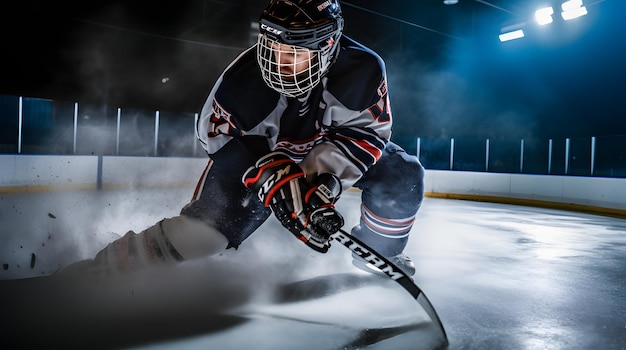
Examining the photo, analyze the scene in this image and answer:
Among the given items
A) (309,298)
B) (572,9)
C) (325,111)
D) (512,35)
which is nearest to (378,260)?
(309,298)

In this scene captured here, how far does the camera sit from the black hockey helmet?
1260 millimetres

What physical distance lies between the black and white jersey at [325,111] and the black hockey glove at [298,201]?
6.4 inches

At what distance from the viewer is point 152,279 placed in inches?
63.9

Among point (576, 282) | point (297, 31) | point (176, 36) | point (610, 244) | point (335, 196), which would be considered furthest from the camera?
point (176, 36)

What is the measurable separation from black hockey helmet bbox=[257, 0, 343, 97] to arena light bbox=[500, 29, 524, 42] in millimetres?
7542

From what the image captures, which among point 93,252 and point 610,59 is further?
point 610,59

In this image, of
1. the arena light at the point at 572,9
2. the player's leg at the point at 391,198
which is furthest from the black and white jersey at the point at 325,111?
the arena light at the point at 572,9

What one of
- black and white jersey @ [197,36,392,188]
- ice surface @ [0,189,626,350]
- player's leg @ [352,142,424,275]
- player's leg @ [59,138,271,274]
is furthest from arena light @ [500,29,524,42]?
player's leg @ [59,138,271,274]

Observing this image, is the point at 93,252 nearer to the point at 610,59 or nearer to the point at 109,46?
the point at 109,46

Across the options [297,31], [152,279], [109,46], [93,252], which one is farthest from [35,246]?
[109,46]

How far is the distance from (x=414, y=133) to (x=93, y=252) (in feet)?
25.0

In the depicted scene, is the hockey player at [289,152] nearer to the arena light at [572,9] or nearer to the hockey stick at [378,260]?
the hockey stick at [378,260]

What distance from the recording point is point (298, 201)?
1.32 meters

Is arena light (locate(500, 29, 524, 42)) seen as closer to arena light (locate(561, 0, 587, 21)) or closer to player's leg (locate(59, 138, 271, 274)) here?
arena light (locate(561, 0, 587, 21))
